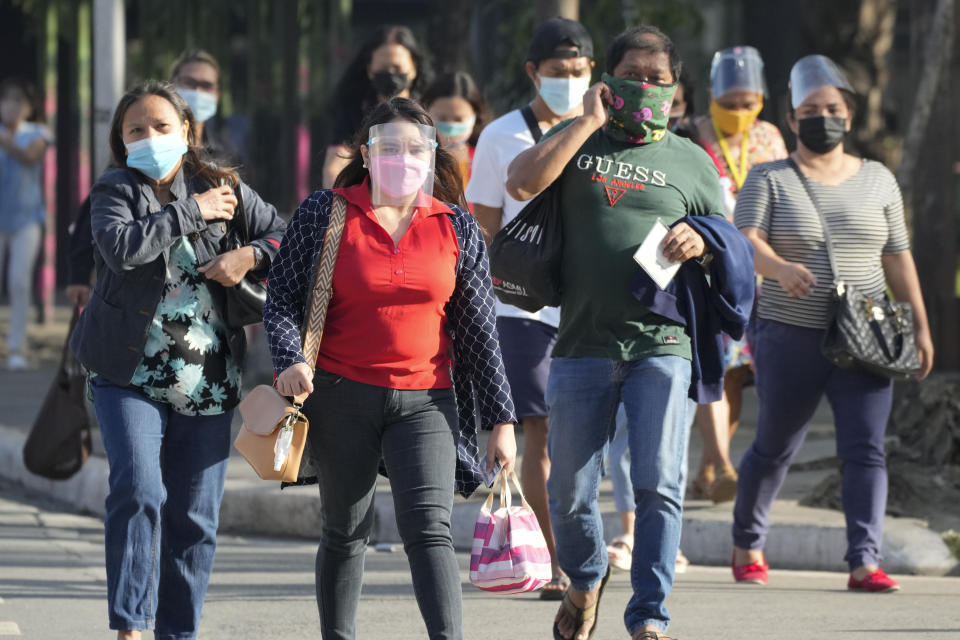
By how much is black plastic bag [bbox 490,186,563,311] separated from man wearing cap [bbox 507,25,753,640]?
4 cm

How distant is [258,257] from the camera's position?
5.23 meters

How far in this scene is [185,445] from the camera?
5168 mm

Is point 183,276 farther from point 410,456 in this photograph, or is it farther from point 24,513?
point 24,513

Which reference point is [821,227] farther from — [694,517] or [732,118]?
[694,517]

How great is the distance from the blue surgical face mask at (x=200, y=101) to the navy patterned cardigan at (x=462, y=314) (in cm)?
319

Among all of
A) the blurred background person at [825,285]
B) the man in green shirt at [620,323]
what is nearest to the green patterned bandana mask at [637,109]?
the man in green shirt at [620,323]

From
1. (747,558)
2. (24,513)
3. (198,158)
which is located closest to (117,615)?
(198,158)

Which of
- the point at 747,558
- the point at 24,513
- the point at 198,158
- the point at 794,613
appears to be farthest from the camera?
the point at 24,513

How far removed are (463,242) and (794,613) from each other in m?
2.12

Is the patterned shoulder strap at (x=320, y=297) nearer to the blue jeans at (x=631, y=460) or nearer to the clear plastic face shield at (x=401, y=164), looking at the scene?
the clear plastic face shield at (x=401, y=164)

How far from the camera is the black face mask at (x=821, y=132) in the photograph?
6.64 m

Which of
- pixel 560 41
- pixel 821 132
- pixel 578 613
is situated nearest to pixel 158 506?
pixel 578 613

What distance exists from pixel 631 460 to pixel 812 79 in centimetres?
207

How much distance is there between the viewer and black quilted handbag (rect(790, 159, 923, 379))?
644 centimetres
